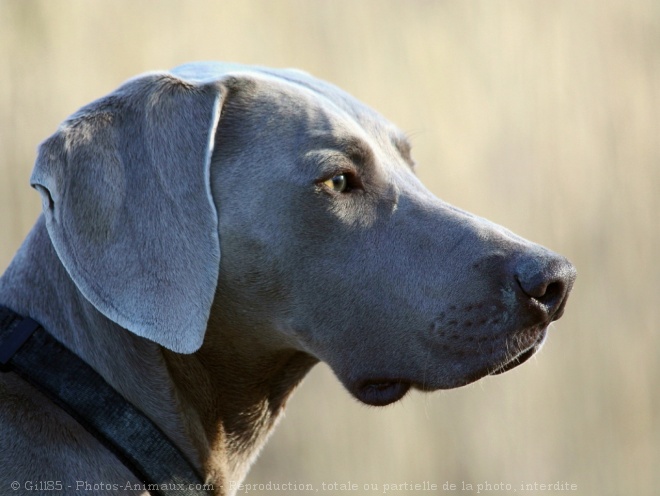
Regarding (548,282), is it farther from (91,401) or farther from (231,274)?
(91,401)

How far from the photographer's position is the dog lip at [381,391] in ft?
7.33

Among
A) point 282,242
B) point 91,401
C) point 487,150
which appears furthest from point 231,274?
point 487,150

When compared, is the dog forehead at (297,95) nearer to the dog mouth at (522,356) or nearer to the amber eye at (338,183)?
the amber eye at (338,183)

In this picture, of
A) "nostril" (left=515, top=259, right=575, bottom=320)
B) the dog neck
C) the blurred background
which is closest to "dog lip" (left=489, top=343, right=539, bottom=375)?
"nostril" (left=515, top=259, right=575, bottom=320)

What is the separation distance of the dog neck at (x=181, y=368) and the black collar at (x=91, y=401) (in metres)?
0.05

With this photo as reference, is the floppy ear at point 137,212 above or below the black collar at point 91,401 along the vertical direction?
above

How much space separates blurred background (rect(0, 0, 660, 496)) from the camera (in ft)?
13.3

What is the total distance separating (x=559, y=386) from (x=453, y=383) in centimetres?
292

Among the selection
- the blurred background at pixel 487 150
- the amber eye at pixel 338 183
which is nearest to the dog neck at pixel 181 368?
the amber eye at pixel 338 183

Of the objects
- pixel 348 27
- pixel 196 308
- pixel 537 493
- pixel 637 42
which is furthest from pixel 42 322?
pixel 637 42

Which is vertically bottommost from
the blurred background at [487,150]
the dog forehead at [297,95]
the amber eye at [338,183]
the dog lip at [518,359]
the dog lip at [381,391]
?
the blurred background at [487,150]

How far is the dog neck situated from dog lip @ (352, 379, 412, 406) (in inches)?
8.7

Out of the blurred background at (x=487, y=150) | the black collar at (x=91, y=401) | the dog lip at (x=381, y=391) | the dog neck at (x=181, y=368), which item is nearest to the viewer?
the black collar at (x=91, y=401)

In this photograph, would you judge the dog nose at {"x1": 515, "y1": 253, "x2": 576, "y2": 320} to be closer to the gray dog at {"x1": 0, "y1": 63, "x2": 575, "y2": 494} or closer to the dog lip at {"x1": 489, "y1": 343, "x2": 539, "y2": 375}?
the gray dog at {"x1": 0, "y1": 63, "x2": 575, "y2": 494}
